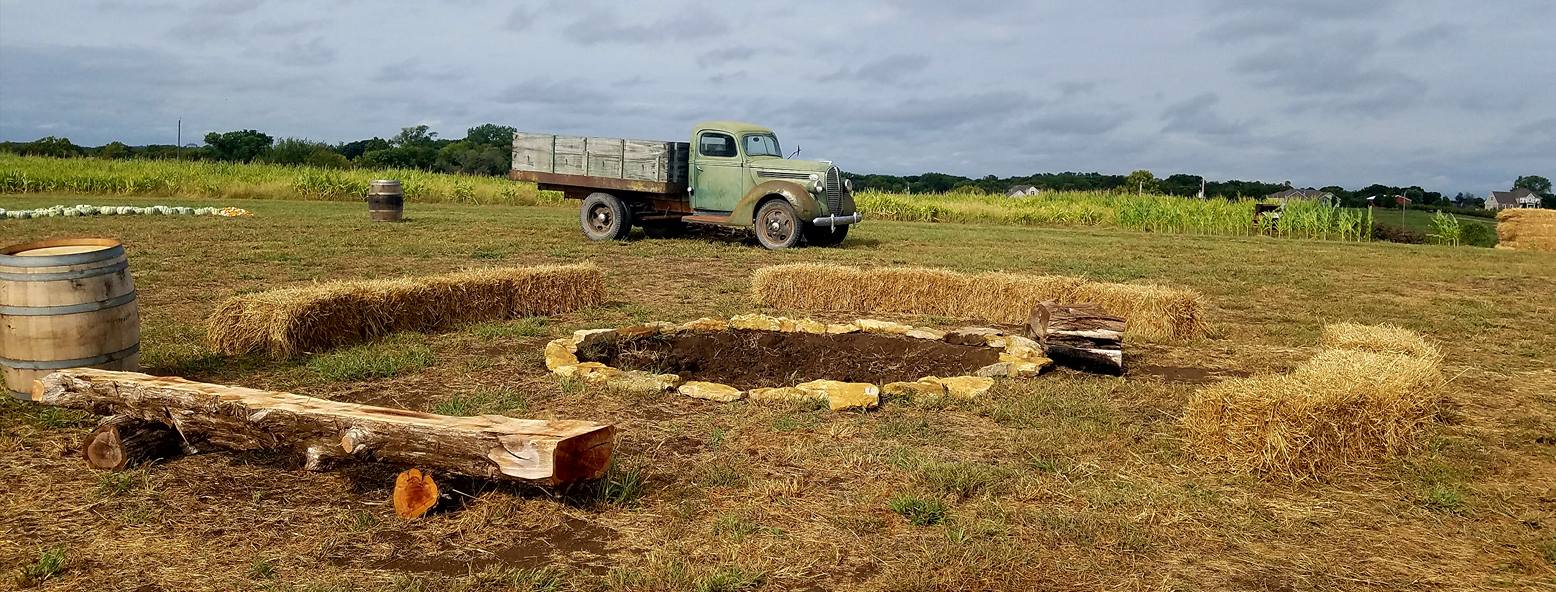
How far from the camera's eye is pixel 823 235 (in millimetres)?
15547

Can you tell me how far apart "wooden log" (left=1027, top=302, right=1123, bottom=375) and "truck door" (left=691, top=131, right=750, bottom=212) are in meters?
8.54

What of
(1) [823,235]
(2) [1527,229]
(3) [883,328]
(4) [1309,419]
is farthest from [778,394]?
(2) [1527,229]

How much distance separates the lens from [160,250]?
11859 mm

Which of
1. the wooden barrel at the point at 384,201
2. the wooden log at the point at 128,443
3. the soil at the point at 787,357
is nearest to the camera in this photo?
the wooden log at the point at 128,443

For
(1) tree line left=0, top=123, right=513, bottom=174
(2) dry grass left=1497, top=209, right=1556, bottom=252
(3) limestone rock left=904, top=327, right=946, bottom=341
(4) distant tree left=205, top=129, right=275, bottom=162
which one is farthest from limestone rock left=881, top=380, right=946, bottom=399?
(4) distant tree left=205, top=129, right=275, bottom=162

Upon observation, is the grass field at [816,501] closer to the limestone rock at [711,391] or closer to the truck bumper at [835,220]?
the limestone rock at [711,391]

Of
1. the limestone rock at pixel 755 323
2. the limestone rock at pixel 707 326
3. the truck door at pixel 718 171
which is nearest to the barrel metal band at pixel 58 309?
the limestone rock at pixel 707 326

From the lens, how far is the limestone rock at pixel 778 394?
514 cm

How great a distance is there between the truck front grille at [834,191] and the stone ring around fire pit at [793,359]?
736cm

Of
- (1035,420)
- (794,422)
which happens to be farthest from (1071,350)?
(794,422)

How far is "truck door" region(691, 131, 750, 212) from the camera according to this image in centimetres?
1424

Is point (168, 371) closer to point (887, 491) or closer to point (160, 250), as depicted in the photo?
point (887, 491)

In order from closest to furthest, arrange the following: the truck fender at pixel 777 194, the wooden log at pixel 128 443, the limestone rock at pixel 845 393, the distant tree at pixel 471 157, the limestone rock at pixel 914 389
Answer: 1. the wooden log at pixel 128 443
2. the limestone rock at pixel 845 393
3. the limestone rock at pixel 914 389
4. the truck fender at pixel 777 194
5. the distant tree at pixel 471 157

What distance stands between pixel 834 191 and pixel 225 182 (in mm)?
19424
